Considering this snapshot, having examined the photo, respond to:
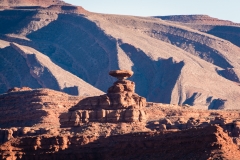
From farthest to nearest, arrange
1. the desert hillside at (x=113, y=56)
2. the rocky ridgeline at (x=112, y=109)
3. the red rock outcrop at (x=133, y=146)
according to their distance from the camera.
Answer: the desert hillside at (x=113, y=56), the rocky ridgeline at (x=112, y=109), the red rock outcrop at (x=133, y=146)

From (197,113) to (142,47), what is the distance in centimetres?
6290

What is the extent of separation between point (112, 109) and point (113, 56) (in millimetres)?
79129

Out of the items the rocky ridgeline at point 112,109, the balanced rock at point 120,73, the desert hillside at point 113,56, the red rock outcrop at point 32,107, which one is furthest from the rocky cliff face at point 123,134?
the desert hillside at point 113,56

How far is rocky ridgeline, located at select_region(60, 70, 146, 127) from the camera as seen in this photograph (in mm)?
80875

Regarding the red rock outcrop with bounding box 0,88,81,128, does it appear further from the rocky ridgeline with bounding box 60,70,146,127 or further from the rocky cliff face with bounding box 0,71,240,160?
the rocky ridgeline with bounding box 60,70,146,127

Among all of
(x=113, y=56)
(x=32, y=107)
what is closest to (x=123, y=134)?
(x=32, y=107)

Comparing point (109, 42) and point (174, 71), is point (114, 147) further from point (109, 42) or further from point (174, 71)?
point (109, 42)

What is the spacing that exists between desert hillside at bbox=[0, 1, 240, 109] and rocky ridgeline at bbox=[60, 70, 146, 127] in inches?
2015

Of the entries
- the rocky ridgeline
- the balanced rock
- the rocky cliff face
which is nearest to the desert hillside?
the rocky cliff face

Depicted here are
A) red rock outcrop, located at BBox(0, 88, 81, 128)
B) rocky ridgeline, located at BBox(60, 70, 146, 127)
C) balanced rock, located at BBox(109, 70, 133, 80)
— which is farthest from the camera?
red rock outcrop, located at BBox(0, 88, 81, 128)

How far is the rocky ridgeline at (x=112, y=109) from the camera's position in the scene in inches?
3184

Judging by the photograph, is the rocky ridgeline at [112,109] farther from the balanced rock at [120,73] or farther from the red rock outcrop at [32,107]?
the red rock outcrop at [32,107]

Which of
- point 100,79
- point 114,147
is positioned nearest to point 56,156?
point 114,147

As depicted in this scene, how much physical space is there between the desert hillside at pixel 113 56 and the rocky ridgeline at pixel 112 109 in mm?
51176
